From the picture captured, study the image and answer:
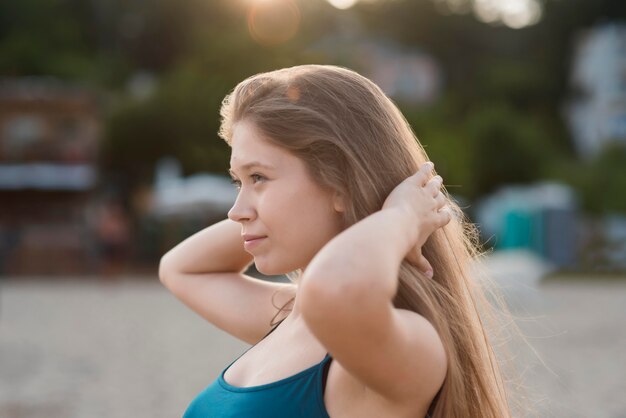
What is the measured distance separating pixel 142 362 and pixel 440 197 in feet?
29.3

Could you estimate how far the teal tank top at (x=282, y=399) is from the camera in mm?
1748

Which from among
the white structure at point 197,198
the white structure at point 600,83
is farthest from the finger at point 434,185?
the white structure at point 600,83

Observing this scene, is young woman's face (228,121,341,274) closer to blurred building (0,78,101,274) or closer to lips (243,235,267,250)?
lips (243,235,267,250)

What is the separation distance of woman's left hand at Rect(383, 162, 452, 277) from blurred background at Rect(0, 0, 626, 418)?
70 centimetres

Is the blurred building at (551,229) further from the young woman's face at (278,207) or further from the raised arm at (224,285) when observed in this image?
the young woman's face at (278,207)

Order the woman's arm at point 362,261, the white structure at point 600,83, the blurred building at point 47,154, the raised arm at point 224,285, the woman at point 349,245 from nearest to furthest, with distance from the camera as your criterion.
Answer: the woman's arm at point 362,261 < the woman at point 349,245 < the raised arm at point 224,285 < the blurred building at point 47,154 < the white structure at point 600,83

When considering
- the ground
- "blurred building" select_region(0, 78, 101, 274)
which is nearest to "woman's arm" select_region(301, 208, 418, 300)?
the ground

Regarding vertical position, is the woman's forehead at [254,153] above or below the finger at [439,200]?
above

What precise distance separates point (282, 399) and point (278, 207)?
1.14 feet

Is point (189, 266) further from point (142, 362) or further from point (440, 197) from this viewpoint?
point (142, 362)

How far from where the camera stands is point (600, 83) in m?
62.4

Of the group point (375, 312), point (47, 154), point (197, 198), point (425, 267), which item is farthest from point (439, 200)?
point (47, 154)

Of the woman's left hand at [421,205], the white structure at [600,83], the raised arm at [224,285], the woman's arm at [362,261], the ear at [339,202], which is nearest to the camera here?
the woman's arm at [362,261]

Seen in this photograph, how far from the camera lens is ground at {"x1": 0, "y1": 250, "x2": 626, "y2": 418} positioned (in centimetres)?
776
